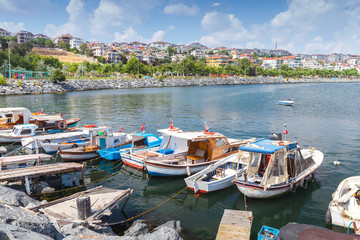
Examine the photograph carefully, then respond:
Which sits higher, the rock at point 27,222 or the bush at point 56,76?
the bush at point 56,76

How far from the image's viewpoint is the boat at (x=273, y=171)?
15095 mm

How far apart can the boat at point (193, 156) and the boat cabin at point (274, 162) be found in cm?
357

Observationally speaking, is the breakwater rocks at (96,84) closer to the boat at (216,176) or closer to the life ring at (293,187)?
the boat at (216,176)

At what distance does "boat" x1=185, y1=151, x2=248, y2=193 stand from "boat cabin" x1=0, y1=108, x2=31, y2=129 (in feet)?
80.4

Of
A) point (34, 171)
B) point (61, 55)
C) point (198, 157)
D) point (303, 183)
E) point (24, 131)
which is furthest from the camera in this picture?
point (61, 55)

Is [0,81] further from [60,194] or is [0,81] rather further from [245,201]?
[245,201]

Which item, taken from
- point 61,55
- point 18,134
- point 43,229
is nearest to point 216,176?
point 43,229

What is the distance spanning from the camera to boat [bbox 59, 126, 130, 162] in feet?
73.5

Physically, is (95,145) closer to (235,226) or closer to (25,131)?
(25,131)

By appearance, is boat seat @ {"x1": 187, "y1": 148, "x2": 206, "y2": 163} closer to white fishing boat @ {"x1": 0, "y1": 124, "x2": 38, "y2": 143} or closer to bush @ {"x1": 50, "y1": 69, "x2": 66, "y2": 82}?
white fishing boat @ {"x1": 0, "y1": 124, "x2": 38, "y2": 143}

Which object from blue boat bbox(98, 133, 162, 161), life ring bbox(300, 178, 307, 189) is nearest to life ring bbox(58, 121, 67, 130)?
blue boat bbox(98, 133, 162, 161)

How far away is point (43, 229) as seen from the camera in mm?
9414

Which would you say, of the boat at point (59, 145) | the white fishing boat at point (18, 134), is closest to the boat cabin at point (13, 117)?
the white fishing boat at point (18, 134)

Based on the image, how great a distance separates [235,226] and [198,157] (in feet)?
28.9
